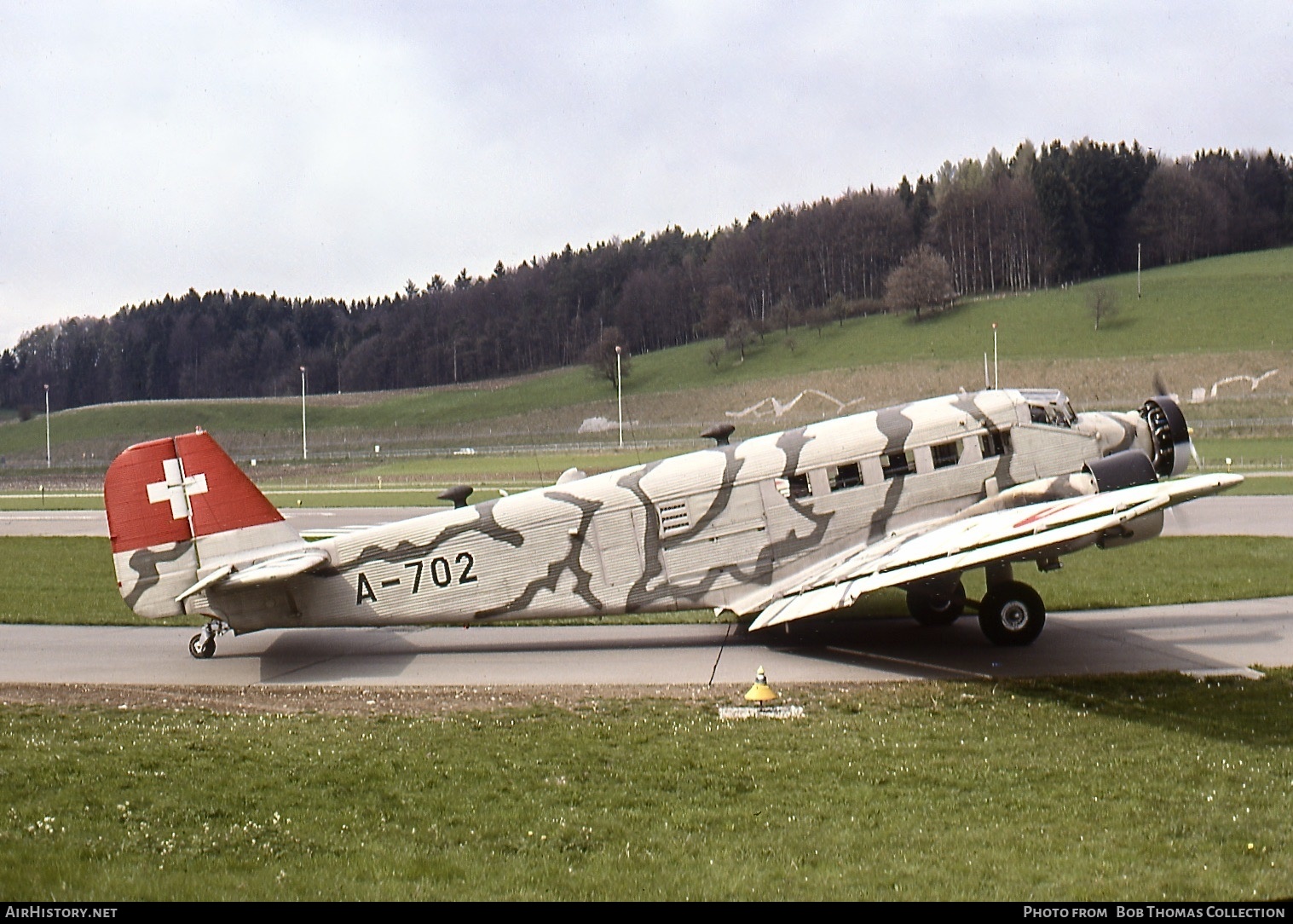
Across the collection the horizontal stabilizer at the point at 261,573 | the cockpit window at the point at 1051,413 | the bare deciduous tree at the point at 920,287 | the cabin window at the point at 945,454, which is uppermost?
the bare deciduous tree at the point at 920,287

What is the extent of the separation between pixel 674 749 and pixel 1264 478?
4178 cm

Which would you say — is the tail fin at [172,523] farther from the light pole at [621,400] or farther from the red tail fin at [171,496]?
the light pole at [621,400]

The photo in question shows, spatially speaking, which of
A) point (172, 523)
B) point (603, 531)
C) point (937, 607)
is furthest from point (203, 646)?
point (937, 607)

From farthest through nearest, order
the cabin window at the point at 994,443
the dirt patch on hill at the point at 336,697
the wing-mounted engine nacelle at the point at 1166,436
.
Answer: the wing-mounted engine nacelle at the point at 1166,436
the cabin window at the point at 994,443
the dirt patch on hill at the point at 336,697

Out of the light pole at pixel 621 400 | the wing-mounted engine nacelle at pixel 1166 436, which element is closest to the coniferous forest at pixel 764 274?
the light pole at pixel 621 400

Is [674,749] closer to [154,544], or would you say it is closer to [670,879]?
[670,879]

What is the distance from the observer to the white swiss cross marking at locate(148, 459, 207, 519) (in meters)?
16.5

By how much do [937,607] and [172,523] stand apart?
12.2 m

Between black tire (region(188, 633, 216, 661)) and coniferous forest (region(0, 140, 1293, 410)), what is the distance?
118m

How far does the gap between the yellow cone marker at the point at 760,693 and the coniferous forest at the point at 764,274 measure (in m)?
121

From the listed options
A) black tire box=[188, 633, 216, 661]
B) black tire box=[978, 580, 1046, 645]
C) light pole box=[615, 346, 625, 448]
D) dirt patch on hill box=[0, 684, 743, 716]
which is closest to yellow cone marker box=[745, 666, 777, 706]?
dirt patch on hill box=[0, 684, 743, 716]

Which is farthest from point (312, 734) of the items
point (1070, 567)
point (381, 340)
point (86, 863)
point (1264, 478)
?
point (381, 340)

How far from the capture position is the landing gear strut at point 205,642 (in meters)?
17.1

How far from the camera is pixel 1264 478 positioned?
44.3 meters
